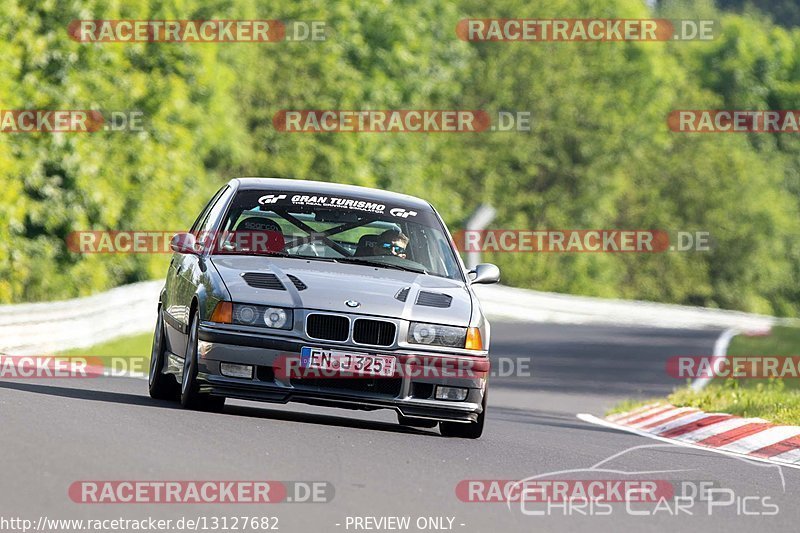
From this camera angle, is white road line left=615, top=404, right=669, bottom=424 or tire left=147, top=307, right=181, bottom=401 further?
white road line left=615, top=404, right=669, bottom=424

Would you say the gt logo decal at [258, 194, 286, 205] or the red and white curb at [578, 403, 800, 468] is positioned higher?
the gt logo decal at [258, 194, 286, 205]

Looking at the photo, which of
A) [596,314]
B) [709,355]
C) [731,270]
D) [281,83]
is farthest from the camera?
[731,270]

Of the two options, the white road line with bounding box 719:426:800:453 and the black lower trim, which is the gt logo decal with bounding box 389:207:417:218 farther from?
the white road line with bounding box 719:426:800:453

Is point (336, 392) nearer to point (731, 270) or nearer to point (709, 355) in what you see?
point (709, 355)

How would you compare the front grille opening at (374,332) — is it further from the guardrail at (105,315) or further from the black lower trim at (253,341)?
the guardrail at (105,315)

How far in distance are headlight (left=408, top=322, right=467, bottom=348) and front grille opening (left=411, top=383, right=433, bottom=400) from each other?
266 millimetres

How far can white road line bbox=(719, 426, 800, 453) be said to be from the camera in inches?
499

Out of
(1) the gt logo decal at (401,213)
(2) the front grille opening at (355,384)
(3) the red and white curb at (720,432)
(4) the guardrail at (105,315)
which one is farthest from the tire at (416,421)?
(4) the guardrail at (105,315)

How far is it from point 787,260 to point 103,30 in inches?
2222

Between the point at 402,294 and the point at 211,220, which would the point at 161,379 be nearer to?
the point at 211,220

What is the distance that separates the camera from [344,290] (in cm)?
1090

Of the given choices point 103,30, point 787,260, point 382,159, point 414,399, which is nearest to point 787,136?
point 787,260

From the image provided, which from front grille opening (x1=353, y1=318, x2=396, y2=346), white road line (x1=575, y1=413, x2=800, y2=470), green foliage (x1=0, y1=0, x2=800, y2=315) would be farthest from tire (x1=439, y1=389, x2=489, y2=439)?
green foliage (x1=0, y1=0, x2=800, y2=315)

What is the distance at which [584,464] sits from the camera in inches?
406
